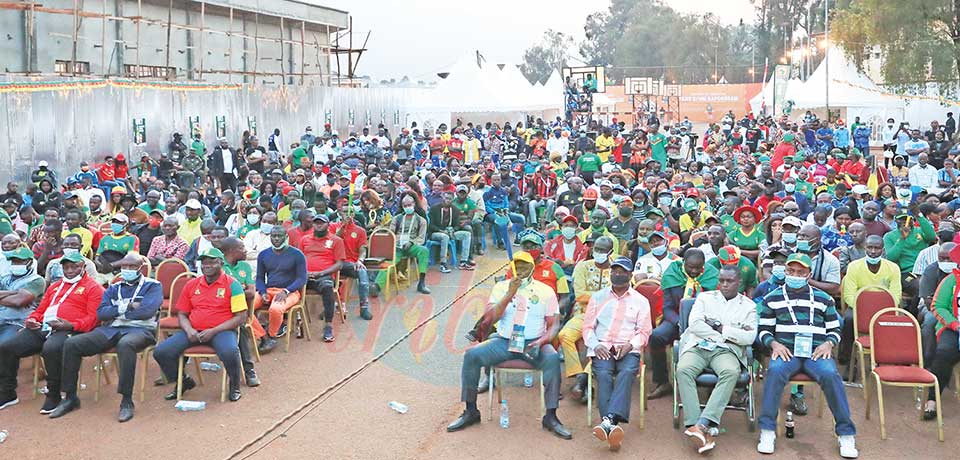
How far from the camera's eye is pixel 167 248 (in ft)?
34.6

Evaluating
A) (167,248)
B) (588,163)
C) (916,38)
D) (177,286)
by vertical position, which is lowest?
(177,286)

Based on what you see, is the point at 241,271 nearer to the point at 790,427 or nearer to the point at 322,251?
the point at 322,251

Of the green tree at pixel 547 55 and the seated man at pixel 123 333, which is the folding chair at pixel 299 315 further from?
the green tree at pixel 547 55

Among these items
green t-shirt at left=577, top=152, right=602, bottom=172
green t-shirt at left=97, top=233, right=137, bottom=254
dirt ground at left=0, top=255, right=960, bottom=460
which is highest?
green t-shirt at left=577, top=152, right=602, bottom=172

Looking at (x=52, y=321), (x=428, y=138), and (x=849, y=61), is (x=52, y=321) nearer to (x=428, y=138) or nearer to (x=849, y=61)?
(x=428, y=138)

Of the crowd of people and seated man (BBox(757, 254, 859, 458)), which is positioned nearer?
seated man (BBox(757, 254, 859, 458))

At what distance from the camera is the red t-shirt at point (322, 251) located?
413 inches

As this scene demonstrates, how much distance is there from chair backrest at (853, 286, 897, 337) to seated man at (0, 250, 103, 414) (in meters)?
6.31

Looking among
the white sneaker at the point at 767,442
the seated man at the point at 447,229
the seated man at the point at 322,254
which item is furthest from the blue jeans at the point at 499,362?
the seated man at the point at 447,229

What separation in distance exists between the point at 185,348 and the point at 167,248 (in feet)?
9.39

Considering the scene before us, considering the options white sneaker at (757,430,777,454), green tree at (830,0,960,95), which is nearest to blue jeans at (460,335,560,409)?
white sneaker at (757,430,777,454)

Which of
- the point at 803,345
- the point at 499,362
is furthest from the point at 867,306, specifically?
the point at 499,362

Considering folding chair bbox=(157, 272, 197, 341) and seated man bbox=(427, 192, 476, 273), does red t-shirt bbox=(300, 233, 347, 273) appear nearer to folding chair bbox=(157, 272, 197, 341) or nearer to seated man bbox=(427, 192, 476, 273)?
folding chair bbox=(157, 272, 197, 341)

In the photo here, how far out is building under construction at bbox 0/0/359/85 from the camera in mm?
24797
